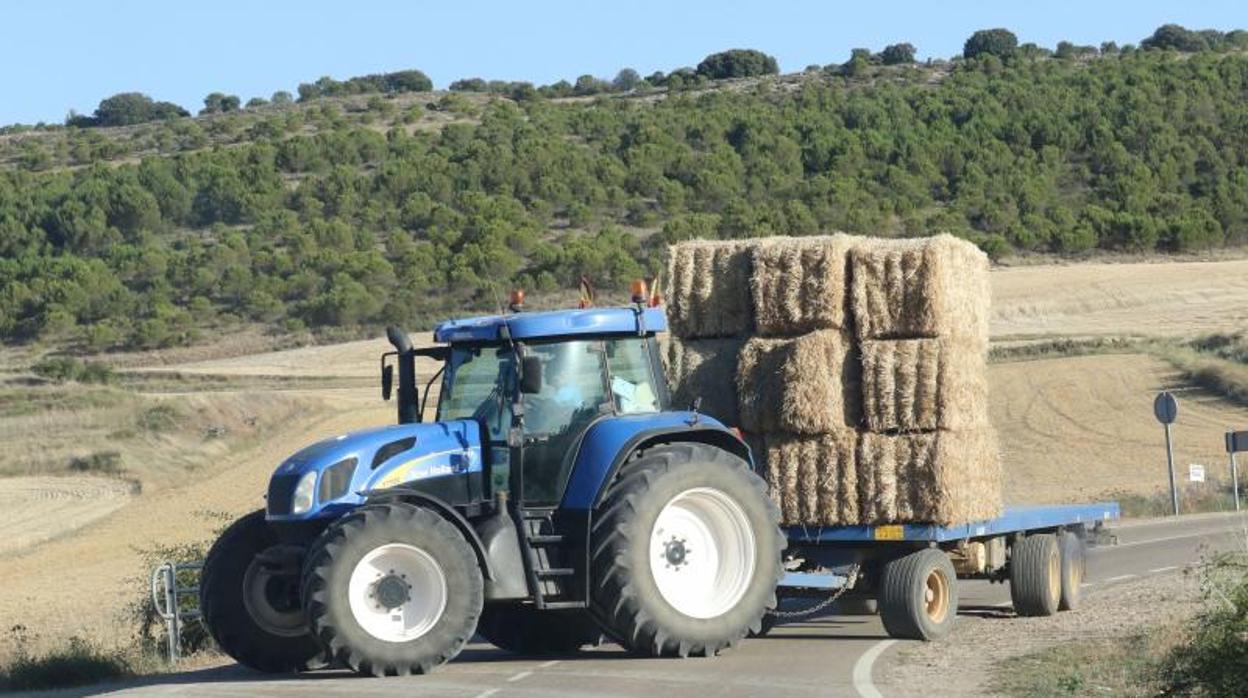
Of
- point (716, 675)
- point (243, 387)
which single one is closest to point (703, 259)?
point (716, 675)

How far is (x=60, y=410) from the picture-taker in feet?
156

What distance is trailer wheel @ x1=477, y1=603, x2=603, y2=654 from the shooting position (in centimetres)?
1611

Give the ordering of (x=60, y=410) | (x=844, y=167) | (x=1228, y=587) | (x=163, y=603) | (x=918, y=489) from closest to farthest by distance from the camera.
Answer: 1. (x=1228, y=587)
2. (x=918, y=489)
3. (x=163, y=603)
4. (x=60, y=410)
5. (x=844, y=167)

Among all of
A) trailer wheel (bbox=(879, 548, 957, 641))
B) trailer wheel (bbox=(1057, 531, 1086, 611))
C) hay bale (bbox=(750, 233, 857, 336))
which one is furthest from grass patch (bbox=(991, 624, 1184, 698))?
hay bale (bbox=(750, 233, 857, 336))

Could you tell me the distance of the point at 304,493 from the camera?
45.0ft

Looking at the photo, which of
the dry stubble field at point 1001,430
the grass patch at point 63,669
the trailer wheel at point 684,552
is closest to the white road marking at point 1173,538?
the dry stubble field at point 1001,430

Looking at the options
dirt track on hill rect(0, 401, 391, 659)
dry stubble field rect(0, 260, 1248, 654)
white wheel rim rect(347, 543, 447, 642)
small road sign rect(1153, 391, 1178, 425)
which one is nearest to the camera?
white wheel rim rect(347, 543, 447, 642)

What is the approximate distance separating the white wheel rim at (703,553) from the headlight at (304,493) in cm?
239

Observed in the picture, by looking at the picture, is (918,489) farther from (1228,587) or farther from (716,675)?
(1228,587)

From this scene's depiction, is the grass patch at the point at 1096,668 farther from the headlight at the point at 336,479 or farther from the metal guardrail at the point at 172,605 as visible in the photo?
the metal guardrail at the point at 172,605

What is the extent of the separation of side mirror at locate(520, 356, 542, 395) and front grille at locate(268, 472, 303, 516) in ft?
5.33

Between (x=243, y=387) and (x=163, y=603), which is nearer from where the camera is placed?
(x=163, y=603)

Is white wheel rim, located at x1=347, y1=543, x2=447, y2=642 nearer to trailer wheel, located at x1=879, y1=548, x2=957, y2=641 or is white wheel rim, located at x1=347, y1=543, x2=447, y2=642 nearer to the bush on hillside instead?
trailer wheel, located at x1=879, y1=548, x2=957, y2=641

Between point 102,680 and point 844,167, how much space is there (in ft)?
231
